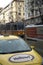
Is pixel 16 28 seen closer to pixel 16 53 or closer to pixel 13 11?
pixel 16 53

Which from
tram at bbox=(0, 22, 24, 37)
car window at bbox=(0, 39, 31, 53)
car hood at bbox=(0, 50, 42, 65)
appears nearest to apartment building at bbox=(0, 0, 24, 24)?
tram at bbox=(0, 22, 24, 37)

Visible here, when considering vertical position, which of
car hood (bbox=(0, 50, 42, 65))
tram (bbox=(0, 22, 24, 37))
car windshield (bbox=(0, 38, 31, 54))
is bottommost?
tram (bbox=(0, 22, 24, 37))

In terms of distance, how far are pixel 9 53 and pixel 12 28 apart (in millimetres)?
29657

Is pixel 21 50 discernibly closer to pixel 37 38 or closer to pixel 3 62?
pixel 3 62

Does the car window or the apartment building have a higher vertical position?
the apartment building

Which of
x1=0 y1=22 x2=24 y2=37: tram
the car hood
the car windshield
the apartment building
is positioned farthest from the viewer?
the apartment building

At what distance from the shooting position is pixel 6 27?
41.0 metres

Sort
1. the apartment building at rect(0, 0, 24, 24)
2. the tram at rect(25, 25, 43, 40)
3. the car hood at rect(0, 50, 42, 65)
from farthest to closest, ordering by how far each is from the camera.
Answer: the apartment building at rect(0, 0, 24, 24)
the tram at rect(25, 25, 43, 40)
the car hood at rect(0, 50, 42, 65)

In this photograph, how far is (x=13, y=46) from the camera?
8570mm

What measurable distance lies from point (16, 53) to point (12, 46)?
0.64 m

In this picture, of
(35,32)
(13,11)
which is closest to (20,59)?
(35,32)

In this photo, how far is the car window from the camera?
27.2 ft

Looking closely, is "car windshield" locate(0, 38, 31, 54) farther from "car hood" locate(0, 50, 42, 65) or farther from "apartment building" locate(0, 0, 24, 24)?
"apartment building" locate(0, 0, 24, 24)

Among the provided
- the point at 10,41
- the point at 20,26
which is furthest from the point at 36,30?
the point at 20,26
